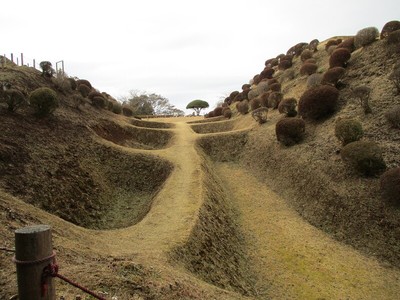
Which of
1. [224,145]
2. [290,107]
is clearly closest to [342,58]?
[290,107]

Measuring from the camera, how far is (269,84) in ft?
118

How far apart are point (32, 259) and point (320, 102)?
20509 mm

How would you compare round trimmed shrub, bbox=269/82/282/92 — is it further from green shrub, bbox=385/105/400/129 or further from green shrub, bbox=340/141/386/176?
green shrub, bbox=340/141/386/176

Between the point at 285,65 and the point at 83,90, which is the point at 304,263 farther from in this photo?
the point at 285,65

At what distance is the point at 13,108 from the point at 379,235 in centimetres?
1890

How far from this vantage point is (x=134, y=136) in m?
28.4

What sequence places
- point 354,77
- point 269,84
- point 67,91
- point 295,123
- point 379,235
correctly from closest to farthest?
1. point 379,235
2. point 295,123
3. point 354,77
4. point 67,91
5. point 269,84

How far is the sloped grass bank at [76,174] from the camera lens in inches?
505

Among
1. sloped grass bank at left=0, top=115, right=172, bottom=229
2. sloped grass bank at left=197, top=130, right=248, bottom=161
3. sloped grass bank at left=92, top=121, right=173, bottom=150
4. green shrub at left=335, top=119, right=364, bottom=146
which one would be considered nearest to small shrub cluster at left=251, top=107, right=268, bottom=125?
sloped grass bank at left=197, top=130, right=248, bottom=161

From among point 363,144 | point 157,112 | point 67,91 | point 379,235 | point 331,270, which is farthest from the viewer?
point 157,112

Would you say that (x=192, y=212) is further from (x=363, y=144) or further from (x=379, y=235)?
(x=363, y=144)

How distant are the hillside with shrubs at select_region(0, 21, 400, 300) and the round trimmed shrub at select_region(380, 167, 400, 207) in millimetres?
51

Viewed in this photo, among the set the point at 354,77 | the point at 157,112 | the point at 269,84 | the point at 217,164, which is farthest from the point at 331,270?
the point at 157,112

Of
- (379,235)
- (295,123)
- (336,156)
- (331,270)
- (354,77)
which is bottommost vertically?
(331,270)
